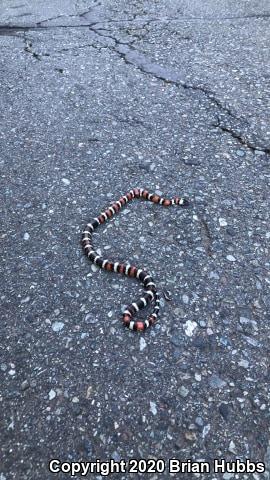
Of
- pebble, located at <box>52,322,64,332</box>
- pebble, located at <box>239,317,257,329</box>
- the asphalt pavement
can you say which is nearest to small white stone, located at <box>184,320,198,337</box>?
the asphalt pavement

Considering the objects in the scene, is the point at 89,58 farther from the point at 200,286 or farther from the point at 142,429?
the point at 142,429

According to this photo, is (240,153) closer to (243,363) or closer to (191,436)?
(243,363)

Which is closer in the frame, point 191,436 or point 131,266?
point 191,436

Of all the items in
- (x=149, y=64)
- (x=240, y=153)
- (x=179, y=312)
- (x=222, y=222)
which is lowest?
(x=179, y=312)

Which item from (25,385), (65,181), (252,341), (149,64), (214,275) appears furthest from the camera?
(149,64)

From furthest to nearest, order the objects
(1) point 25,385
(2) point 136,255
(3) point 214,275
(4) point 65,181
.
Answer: (4) point 65,181 → (2) point 136,255 → (3) point 214,275 → (1) point 25,385

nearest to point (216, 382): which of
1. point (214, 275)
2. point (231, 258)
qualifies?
point (214, 275)

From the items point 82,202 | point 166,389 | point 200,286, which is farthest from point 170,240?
point 166,389
